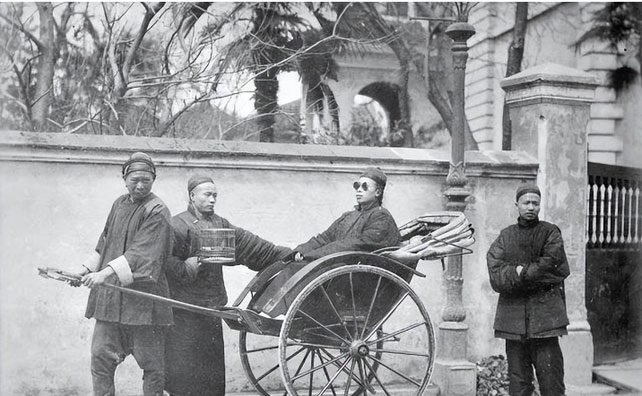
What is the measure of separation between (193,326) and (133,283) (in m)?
0.62

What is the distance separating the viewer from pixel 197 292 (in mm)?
5051

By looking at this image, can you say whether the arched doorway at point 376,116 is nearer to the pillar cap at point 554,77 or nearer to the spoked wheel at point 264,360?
the pillar cap at point 554,77

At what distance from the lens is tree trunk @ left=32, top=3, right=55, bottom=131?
9.27m

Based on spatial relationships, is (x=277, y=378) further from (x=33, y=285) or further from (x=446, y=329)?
(x=33, y=285)

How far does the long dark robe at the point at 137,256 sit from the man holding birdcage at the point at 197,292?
168mm

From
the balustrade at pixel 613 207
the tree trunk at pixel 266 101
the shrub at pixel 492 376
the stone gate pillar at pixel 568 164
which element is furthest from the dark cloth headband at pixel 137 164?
the tree trunk at pixel 266 101

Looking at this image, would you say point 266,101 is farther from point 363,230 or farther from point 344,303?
point 344,303

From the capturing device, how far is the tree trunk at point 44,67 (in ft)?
30.4

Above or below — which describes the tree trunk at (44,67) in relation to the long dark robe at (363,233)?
above

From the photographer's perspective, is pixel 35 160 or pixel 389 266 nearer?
pixel 389 266

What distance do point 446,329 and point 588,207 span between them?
2100 millimetres

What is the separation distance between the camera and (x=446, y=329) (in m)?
6.36

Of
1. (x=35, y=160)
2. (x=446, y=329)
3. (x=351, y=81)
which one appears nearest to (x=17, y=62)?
(x=35, y=160)

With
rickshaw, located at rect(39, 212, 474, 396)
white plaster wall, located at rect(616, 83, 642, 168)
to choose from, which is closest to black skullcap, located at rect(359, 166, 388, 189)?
rickshaw, located at rect(39, 212, 474, 396)
